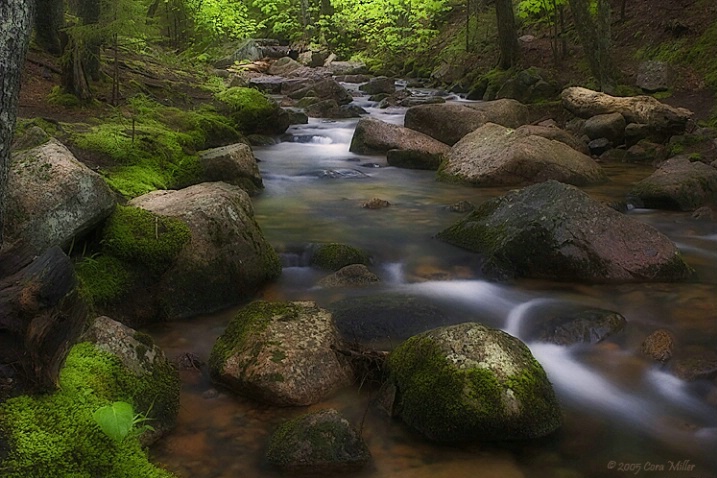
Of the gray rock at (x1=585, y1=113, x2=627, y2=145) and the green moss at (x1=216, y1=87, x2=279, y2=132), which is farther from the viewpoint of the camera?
the green moss at (x1=216, y1=87, x2=279, y2=132)

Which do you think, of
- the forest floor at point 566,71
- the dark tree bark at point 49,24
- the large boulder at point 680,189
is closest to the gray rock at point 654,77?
the forest floor at point 566,71

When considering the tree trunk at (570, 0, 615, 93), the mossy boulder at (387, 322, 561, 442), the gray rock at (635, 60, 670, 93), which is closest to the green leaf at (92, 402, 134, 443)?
the mossy boulder at (387, 322, 561, 442)

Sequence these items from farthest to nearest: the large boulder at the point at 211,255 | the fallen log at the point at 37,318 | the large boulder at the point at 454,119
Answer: the large boulder at the point at 454,119
the large boulder at the point at 211,255
the fallen log at the point at 37,318

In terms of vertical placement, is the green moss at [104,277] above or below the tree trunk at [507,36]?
below

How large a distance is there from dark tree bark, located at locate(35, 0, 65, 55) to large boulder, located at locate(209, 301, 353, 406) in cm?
944

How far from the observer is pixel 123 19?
877 cm

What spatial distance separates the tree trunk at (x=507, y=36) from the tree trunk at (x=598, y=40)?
13.1 ft

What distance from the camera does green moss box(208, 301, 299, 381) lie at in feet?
13.4

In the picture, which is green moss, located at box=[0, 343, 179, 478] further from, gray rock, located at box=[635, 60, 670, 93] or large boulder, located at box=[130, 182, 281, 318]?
gray rock, located at box=[635, 60, 670, 93]

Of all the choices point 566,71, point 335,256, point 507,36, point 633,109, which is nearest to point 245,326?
point 335,256

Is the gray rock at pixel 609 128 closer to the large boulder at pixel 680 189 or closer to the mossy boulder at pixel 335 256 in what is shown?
the large boulder at pixel 680 189

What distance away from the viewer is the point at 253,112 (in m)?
13.4

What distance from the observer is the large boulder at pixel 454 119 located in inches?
507

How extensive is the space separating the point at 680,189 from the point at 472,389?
6443 millimetres
